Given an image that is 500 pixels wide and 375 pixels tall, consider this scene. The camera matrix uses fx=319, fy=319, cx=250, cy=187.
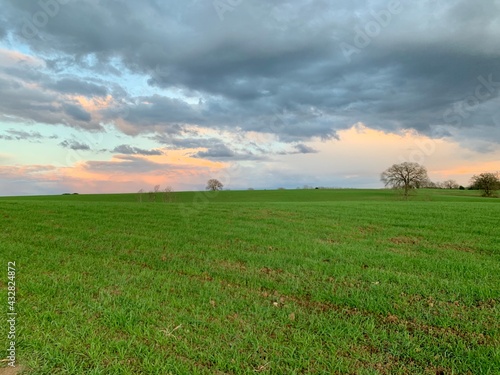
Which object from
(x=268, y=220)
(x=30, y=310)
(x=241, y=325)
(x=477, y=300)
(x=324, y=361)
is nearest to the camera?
(x=324, y=361)

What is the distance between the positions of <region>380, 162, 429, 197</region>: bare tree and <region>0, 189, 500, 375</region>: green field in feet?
203

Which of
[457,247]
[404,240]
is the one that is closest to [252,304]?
[404,240]

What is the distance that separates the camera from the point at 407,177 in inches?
2756

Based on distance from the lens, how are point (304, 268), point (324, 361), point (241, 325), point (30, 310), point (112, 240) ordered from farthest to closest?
point (112, 240), point (304, 268), point (30, 310), point (241, 325), point (324, 361)

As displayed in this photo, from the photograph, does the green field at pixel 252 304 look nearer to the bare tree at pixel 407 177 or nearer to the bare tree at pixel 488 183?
the bare tree at pixel 407 177

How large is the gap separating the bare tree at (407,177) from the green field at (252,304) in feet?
203

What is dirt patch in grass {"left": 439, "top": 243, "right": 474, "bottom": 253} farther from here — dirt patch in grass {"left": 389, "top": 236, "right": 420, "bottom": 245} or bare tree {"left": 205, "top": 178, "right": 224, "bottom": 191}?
bare tree {"left": 205, "top": 178, "right": 224, "bottom": 191}

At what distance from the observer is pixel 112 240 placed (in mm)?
12141

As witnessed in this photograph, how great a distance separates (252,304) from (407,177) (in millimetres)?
72529

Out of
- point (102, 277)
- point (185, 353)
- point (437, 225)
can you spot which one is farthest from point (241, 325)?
point (437, 225)

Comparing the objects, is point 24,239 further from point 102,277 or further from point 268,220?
point 268,220

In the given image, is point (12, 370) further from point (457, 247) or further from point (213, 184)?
point (213, 184)

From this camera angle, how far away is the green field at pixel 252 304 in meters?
4.55

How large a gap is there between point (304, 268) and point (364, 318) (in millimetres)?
3003
